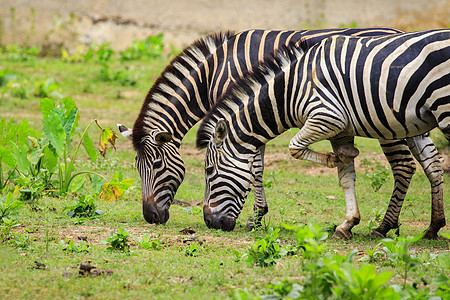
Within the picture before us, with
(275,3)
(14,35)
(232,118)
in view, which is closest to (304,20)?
(275,3)

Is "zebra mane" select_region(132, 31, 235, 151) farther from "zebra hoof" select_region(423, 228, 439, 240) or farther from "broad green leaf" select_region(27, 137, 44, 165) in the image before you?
"zebra hoof" select_region(423, 228, 439, 240)

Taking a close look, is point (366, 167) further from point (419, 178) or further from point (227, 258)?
point (227, 258)

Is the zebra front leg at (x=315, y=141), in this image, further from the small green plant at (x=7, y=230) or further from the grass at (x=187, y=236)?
the small green plant at (x=7, y=230)

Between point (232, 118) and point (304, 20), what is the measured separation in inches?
542

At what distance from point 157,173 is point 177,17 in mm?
14152

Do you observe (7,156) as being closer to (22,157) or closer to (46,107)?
(22,157)

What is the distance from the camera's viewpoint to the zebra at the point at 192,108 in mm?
6672

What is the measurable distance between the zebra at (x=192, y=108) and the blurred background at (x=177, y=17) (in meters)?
12.2

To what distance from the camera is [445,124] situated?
5.34 meters

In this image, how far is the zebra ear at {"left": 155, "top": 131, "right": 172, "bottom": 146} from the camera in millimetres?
6568

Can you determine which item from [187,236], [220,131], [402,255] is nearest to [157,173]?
[220,131]

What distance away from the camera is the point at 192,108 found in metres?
7.23

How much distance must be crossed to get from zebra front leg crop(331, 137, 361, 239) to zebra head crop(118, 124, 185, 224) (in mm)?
2066

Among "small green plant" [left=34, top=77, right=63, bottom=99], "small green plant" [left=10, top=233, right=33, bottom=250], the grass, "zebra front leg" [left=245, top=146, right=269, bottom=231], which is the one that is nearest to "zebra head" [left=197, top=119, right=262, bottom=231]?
the grass
